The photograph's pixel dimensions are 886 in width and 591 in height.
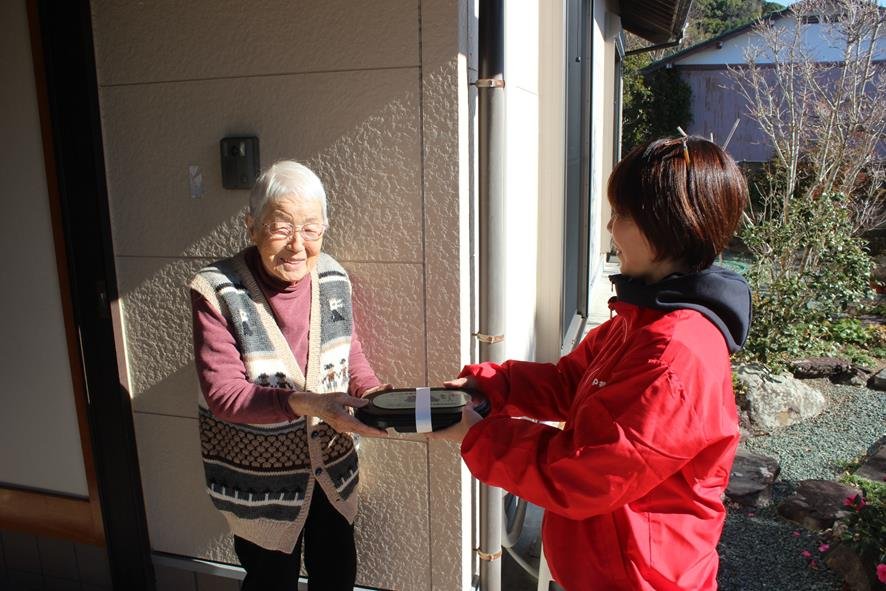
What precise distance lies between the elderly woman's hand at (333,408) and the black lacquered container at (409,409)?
0.04 m

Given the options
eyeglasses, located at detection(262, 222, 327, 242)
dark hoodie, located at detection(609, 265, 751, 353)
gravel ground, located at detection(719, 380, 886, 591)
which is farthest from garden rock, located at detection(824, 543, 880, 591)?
eyeglasses, located at detection(262, 222, 327, 242)

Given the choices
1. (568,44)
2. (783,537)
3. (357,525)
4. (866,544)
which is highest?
(568,44)

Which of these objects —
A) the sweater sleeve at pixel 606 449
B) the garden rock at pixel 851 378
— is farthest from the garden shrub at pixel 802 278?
the sweater sleeve at pixel 606 449

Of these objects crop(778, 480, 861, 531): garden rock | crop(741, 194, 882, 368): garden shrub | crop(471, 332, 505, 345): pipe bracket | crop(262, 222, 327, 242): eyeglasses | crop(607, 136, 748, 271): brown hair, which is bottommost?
crop(778, 480, 861, 531): garden rock

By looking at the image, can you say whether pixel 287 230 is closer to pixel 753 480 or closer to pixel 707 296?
pixel 707 296

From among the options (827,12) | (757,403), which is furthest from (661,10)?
(757,403)

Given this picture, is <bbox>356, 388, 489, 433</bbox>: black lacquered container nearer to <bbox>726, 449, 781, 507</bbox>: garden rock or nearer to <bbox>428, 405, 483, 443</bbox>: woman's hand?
<bbox>428, 405, 483, 443</bbox>: woman's hand

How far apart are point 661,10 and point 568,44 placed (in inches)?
207

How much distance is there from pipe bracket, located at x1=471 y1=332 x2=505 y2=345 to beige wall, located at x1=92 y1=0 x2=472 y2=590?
0.10m

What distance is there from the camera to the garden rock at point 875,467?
3.74m

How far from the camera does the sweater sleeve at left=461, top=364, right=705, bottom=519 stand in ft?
4.21

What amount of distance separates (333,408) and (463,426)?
0.34m

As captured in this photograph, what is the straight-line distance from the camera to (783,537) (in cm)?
331

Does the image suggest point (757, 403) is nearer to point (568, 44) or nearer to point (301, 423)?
point (568, 44)
